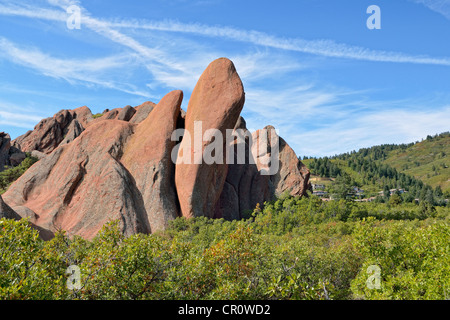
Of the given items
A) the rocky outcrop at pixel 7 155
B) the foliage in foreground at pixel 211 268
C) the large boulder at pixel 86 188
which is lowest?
the foliage in foreground at pixel 211 268

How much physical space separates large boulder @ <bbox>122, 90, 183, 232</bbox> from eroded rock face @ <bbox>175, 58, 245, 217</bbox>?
1176 millimetres

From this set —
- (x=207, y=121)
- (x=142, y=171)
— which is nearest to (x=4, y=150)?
(x=142, y=171)

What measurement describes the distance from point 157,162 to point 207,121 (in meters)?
6.43

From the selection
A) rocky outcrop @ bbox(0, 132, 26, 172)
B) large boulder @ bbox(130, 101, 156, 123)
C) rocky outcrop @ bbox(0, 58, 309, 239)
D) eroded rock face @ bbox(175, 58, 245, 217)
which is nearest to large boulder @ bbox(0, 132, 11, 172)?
rocky outcrop @ bbox(0, 132, 26, 172)

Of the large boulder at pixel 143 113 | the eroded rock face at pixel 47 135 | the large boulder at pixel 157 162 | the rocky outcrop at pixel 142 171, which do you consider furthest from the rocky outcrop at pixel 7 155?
the large boulder at pixel 157 162

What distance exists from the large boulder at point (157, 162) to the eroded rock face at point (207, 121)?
1.18 m

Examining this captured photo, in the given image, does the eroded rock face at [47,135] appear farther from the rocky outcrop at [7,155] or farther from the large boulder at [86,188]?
the large boulder at [86,188]

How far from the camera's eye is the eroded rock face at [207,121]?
3428cm

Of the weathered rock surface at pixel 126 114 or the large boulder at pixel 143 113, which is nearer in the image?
the large boulder at pixel 143 113

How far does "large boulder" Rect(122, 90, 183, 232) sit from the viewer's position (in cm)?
3407

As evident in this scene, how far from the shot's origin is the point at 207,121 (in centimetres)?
3475

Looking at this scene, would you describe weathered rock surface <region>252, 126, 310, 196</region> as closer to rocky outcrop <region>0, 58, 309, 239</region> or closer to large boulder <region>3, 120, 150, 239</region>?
rocky outcrop <region>0, 58, 309, 239</region>

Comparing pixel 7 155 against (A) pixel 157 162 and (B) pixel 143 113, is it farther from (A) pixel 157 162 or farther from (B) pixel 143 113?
(A) pixel 157 162

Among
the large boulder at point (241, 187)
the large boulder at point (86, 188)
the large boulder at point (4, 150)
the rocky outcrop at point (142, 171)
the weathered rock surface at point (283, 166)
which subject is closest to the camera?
the large boulder at point (86, 188)
